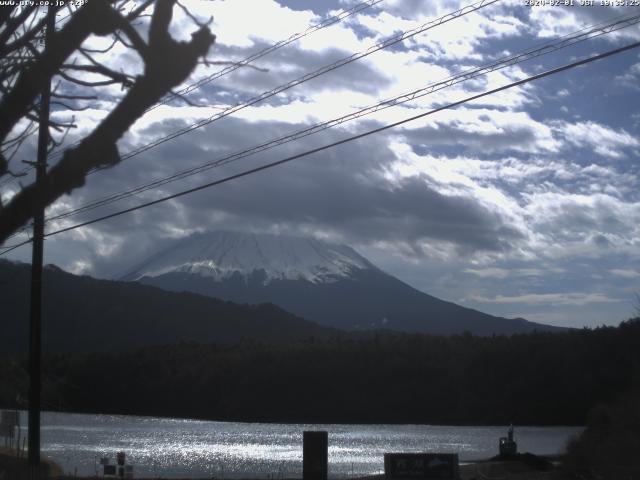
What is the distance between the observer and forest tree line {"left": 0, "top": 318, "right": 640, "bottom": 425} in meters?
85.9

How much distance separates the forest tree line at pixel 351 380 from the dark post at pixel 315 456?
63.2 metres

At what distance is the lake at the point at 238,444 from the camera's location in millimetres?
43938

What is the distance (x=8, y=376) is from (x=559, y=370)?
5631cm

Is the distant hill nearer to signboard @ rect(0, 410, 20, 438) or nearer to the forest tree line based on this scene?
the forest tree line

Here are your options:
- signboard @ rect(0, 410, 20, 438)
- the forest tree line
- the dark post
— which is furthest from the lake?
the dark post

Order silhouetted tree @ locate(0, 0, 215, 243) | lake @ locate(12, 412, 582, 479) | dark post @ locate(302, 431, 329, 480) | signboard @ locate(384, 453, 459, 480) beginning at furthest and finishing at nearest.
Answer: lake @ locate(12, 412, 582, 479) < dark post @ locate(302, 431, 329, 480) < signboard @ locate(384, 453, 459, 480) < silhouetted tree @ locate(0, 0, 215, 243)

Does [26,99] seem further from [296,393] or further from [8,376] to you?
[296,393]

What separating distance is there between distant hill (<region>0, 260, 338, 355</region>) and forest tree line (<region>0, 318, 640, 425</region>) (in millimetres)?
23050

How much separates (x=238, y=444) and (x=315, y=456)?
148ft

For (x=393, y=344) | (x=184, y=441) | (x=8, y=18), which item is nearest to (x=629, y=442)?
(x=8, y=18)

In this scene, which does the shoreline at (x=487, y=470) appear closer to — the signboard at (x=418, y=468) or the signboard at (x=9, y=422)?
the signboard at (x=9, y=422)

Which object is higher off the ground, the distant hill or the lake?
the distant hill

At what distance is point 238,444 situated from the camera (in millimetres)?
63219

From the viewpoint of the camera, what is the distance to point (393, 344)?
104125mm
